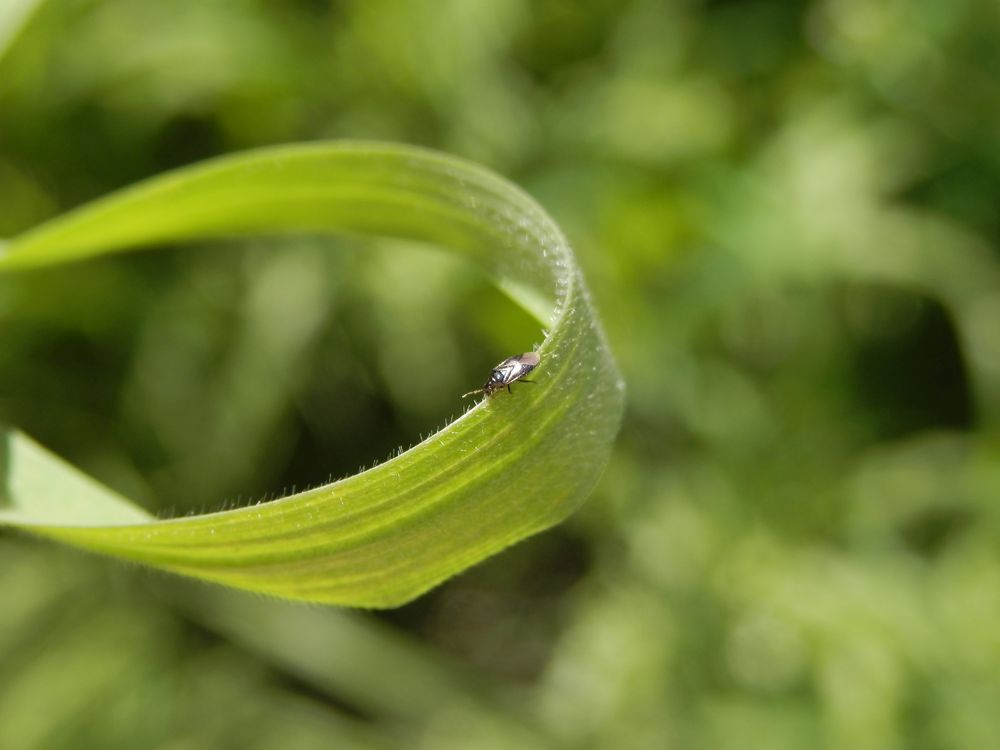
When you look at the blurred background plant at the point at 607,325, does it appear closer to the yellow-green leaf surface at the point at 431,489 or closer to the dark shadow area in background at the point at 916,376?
the dark shadow area in background at the point at 916,376

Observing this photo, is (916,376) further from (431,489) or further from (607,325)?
(431,489)

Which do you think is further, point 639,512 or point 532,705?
point 532,705

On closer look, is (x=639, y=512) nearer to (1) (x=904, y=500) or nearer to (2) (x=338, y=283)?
(1) (x=904, y=500)

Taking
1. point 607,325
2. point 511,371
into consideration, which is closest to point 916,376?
point 607,325

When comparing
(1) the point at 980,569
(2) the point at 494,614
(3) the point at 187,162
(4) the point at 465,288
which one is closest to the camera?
(1) the point at 980,569

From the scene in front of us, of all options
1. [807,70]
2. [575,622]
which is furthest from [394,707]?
[807,70]

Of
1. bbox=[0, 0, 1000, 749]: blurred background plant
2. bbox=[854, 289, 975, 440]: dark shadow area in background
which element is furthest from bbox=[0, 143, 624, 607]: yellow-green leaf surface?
bbox=[854, 289, 975, 440]: dark shadow area in background

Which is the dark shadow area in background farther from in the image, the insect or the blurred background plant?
the insect
